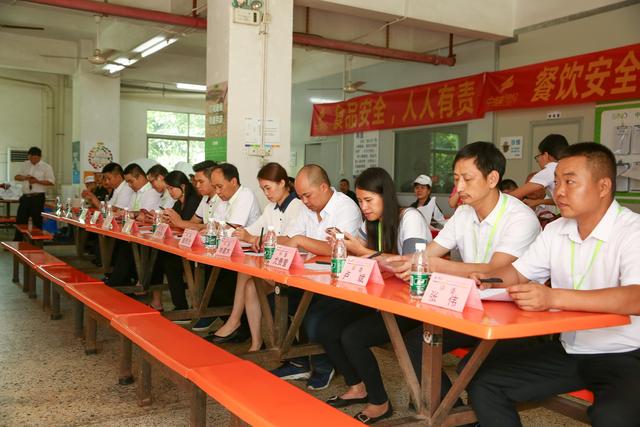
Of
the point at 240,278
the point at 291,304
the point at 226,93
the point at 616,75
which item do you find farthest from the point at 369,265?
the point at 616,75

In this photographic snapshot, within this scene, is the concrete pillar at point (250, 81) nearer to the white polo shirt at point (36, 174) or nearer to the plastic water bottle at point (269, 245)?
the plastic water bottle at point (269, 245)

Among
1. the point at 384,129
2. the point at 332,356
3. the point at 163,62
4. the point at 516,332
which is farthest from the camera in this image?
the point at 163,62

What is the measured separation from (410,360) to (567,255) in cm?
61

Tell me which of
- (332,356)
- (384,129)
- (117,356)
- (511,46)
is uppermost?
(511,46)

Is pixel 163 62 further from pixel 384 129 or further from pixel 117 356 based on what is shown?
pixel 117 356

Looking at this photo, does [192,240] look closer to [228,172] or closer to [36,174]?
[228,172]

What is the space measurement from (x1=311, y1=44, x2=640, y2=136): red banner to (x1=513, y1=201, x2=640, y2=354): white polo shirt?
4.14 m

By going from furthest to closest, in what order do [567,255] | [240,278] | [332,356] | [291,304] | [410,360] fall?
[240,278], [291,304], [332,356], [410,360], [567,255]

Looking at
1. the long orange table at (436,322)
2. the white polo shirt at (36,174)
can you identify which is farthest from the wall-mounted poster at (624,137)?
the white polo shirt at (36,174)

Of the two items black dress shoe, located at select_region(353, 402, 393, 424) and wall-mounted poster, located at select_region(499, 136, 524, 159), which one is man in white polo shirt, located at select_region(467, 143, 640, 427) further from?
wall-mounted poster, located at select_region(499, 136, 524, 159)

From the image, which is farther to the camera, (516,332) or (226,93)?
(226,93)

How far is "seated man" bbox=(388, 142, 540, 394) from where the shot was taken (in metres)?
2.09

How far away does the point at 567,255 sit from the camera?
1.82 m

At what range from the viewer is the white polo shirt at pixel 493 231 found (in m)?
2.11
